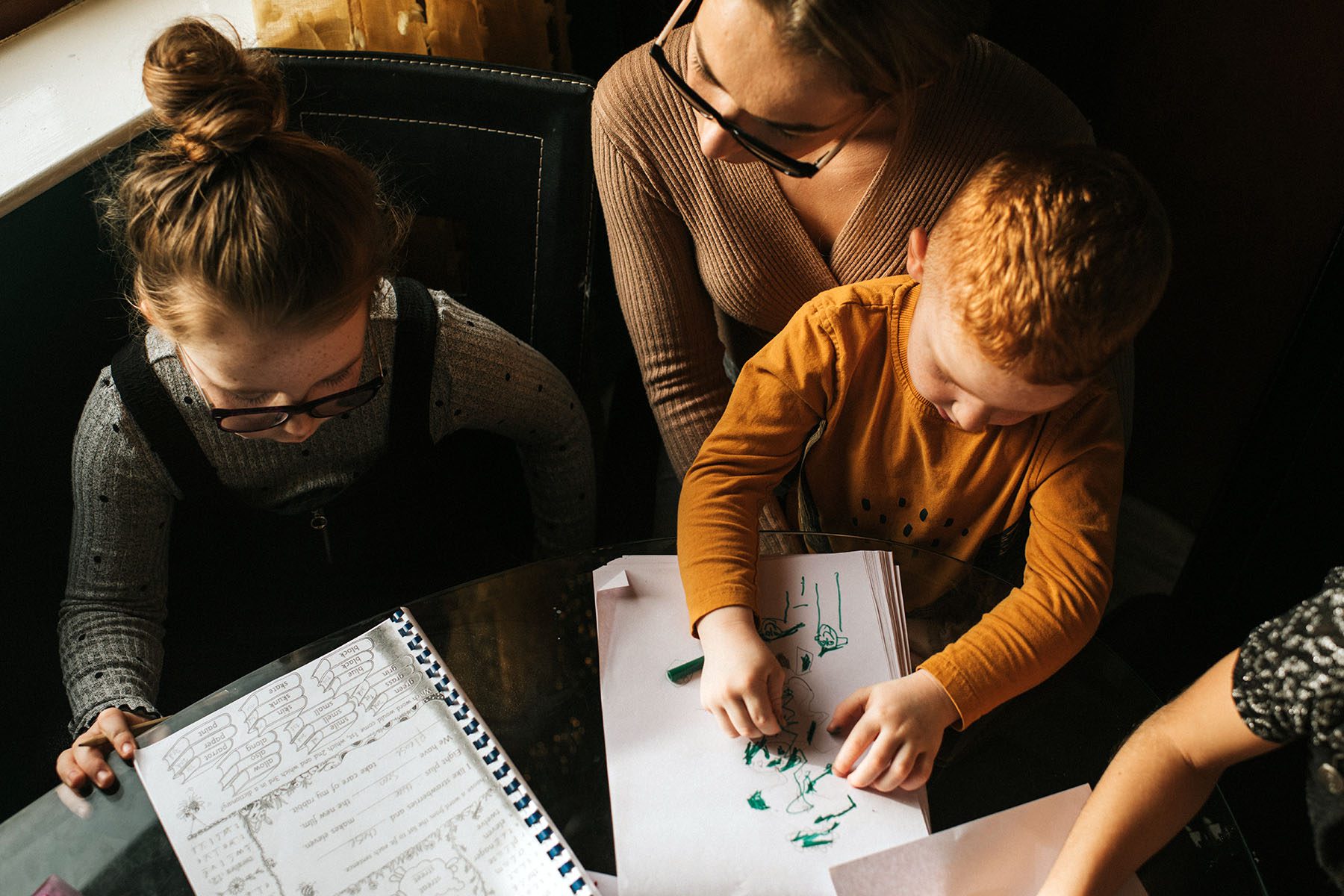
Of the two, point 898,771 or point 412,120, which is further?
point 412,120

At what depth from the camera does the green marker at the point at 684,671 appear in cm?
88

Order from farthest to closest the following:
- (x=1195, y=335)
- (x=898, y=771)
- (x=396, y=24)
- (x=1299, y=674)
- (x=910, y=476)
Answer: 1. (x=1195, y=335)
2. (x=396, y=24)
3. (x=910, y=476)
4. (x=898, y=771)
5. (x=1299, y=674)

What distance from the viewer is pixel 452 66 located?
1138 mm

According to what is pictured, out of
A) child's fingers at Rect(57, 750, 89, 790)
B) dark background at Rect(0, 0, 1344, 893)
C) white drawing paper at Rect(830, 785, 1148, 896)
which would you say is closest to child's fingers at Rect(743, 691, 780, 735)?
white drawing paper at Rect(830, 785, 1148, 896)

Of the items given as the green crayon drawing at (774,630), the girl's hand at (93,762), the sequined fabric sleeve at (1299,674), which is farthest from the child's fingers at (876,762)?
the girl's hand at (93,762)

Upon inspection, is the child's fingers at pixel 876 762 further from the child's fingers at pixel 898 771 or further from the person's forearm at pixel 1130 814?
the person's forearm at pixel 1130 814

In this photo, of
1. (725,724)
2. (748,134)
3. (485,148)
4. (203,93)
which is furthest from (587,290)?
(725,724)

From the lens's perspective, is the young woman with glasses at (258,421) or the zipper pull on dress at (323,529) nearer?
the young woman with glasses at (258,421)

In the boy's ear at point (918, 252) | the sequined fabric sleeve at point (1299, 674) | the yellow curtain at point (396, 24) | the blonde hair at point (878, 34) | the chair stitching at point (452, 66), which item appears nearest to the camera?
the sequined fabric sleeve at point (1299, 674)

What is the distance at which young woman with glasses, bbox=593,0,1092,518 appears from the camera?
0.81 m

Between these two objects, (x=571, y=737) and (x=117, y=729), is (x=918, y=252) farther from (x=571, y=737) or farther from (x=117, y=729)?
(x=117, y=729)

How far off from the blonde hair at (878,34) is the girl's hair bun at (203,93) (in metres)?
0.43

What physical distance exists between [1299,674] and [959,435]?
375 mm

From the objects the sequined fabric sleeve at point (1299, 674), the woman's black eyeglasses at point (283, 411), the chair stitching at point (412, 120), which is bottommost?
the sequined fabric sleeve at point (1299, 674)
